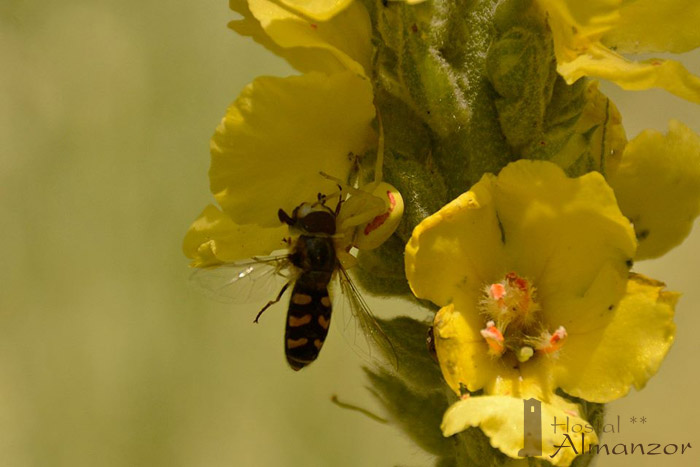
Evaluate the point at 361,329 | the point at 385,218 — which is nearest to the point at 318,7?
the point at 385,218

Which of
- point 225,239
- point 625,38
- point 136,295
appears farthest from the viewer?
point 136,295

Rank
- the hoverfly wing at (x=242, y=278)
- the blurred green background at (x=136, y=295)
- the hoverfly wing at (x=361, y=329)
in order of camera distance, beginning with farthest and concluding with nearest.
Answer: the blurred green background at (x=136, y=295) < the hoverfly wing at (x=242, y=278) < the hoverfly wing at (x=361, y=329)

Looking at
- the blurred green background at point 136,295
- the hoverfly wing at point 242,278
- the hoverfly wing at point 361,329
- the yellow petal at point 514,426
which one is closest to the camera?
the yellow petal at point 514,426

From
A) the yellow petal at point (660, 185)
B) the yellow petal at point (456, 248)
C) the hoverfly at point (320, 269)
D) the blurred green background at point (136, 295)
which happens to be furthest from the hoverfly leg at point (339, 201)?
the blurred green background at point (136, 295)

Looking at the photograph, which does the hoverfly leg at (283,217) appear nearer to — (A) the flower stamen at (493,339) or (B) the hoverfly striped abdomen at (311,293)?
(B) the hoverfly striped abdomen at (311,293)

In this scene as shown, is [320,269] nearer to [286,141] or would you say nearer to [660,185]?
[286,141]

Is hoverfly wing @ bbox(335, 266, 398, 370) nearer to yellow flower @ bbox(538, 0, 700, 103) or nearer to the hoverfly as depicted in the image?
the hoverfly
